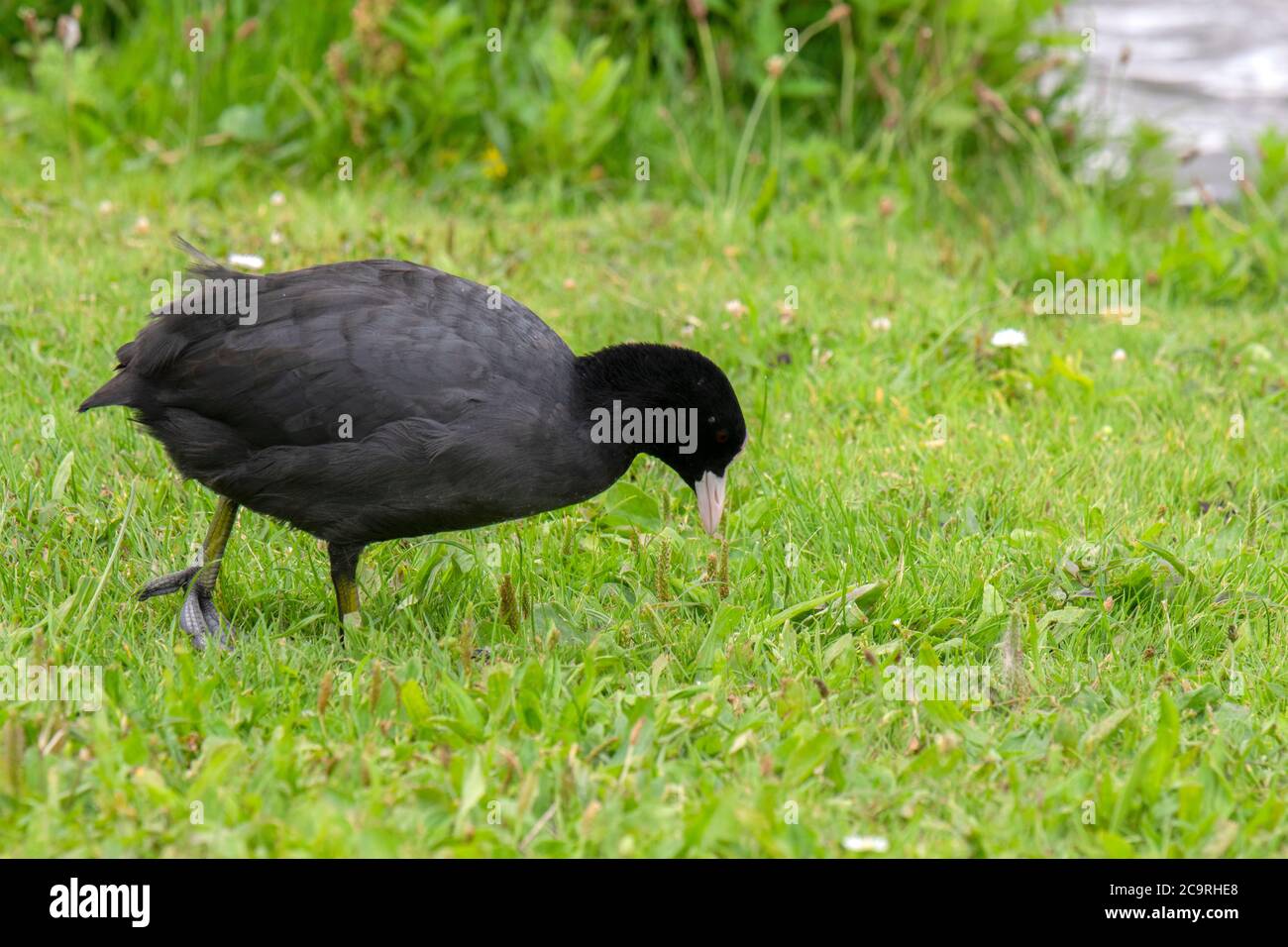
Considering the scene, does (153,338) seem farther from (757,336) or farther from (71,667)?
(757,336)

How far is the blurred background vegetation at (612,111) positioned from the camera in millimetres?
6883

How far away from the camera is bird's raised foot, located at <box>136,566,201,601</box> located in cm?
388

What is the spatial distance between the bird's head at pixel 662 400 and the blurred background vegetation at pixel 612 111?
2.89 metres

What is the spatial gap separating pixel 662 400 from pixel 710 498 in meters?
0.34

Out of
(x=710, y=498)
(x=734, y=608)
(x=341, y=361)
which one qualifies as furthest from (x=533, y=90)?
(x=734, y=608)

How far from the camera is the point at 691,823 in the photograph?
2918 millimetres

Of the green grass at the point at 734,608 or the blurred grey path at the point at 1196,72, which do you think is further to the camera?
the blurred grey path at the point at 1196,72

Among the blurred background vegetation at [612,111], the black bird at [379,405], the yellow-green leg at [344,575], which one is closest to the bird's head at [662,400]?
the black bird at [379,405]

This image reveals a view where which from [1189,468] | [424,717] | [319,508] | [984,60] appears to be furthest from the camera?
[984,60]

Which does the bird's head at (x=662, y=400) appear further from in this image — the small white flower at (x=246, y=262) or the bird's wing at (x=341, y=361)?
the small white flower at (x=246, y=262)

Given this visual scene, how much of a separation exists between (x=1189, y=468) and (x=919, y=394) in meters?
0.95

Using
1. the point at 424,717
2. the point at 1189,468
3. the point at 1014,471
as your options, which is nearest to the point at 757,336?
the point at 1014,471

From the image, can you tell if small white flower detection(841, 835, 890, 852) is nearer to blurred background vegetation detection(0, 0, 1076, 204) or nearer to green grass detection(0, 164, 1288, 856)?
green grass detection(0, 164, 1288, 856)

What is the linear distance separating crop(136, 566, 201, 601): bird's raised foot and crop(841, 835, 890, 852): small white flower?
6.13 ft
